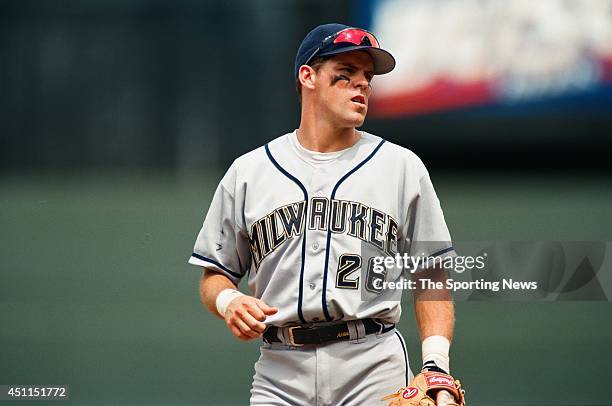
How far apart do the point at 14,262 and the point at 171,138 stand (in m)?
1.23

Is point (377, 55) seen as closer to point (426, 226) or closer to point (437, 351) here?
point (426, 226)

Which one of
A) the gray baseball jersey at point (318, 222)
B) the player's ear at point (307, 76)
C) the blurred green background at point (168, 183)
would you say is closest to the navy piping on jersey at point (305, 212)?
the gray baseball jersey at point (318, 222)

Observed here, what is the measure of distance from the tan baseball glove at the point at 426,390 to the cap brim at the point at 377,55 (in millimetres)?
877

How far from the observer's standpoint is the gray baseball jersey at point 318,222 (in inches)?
106

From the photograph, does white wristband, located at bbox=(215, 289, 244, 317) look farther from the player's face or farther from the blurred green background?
the blurred green background

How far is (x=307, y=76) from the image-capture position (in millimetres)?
2896

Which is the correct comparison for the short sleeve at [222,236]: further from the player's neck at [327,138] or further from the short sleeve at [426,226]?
the short sleeve at [426,226]

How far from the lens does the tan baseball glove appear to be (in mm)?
2438

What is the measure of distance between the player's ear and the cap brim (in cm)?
7

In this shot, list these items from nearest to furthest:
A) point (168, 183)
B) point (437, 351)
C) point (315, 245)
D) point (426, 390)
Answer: point (426, 390) < point (437, 351) < point (315, 245) < point (168, 183)

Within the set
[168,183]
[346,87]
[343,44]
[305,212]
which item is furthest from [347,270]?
[168,183]

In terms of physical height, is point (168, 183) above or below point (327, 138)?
above

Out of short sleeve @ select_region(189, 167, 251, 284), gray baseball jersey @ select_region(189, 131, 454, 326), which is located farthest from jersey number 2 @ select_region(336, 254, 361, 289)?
short sleeve @ select_region(189, 167, 251, 284)

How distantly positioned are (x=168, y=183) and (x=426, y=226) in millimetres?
3642
